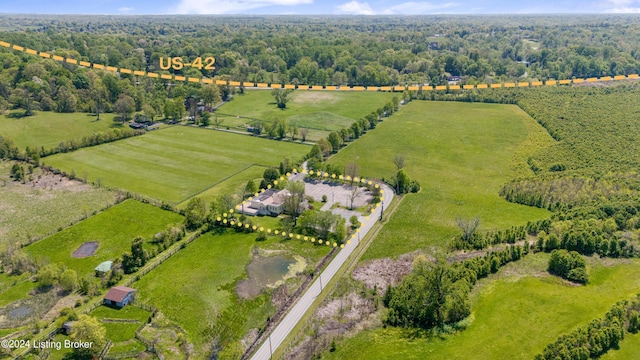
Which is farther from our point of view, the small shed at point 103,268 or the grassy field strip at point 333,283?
the small shed at point 103,268

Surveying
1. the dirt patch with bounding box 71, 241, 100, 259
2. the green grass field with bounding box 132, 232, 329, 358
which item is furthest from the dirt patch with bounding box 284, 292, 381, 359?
the dirt patch with bounding box 71, 241, 100, 259

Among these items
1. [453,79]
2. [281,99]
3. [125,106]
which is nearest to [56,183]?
[125,106]

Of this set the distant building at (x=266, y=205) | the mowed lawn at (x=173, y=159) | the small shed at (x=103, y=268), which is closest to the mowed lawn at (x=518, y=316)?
the distant building at (x=266, y=205)

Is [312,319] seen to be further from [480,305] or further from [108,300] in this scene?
[108,300]

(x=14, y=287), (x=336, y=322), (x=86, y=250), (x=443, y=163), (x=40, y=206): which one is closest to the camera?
(x=336, y=322)

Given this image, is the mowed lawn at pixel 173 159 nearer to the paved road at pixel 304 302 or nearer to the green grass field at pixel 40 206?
the green grass field at pixel 40 206

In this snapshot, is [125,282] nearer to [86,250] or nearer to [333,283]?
[86,250]

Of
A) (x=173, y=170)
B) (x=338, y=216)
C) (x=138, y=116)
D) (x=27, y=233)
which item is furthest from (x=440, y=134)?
(x=27, y=233)
